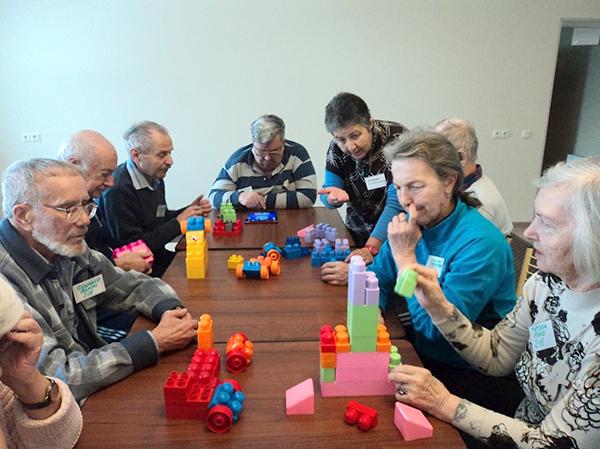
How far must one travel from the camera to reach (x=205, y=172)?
567cm

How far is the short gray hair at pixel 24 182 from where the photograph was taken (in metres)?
1.52

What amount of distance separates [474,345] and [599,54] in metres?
7.41

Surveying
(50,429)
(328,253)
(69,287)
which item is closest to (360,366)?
(50,429)

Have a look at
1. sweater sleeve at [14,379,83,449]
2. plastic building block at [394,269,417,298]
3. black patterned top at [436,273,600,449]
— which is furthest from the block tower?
sweater sleeve at [14,379,83,449]

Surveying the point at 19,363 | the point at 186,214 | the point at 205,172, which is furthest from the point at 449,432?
the point at 205,172

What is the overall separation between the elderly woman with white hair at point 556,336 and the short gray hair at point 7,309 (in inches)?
35.9

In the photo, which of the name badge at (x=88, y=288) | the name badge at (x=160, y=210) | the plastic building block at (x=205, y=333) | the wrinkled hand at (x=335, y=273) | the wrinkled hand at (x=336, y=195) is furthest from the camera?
the name badge at (x=160, y=210)

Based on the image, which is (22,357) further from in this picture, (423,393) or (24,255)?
(423,393)

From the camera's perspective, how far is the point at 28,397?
1.05 m

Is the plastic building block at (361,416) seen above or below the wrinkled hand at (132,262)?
above

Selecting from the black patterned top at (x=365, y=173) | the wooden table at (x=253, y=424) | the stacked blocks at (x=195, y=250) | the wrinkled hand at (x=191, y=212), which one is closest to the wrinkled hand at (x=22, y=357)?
the wooden table at (x=253, y=424)

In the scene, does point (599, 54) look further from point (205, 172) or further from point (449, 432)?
point (449, 432)

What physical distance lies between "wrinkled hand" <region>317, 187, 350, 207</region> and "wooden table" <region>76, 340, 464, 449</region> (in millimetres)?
1730

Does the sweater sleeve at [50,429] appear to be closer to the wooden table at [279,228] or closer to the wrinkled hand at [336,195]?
the wooden table at [279,228]
